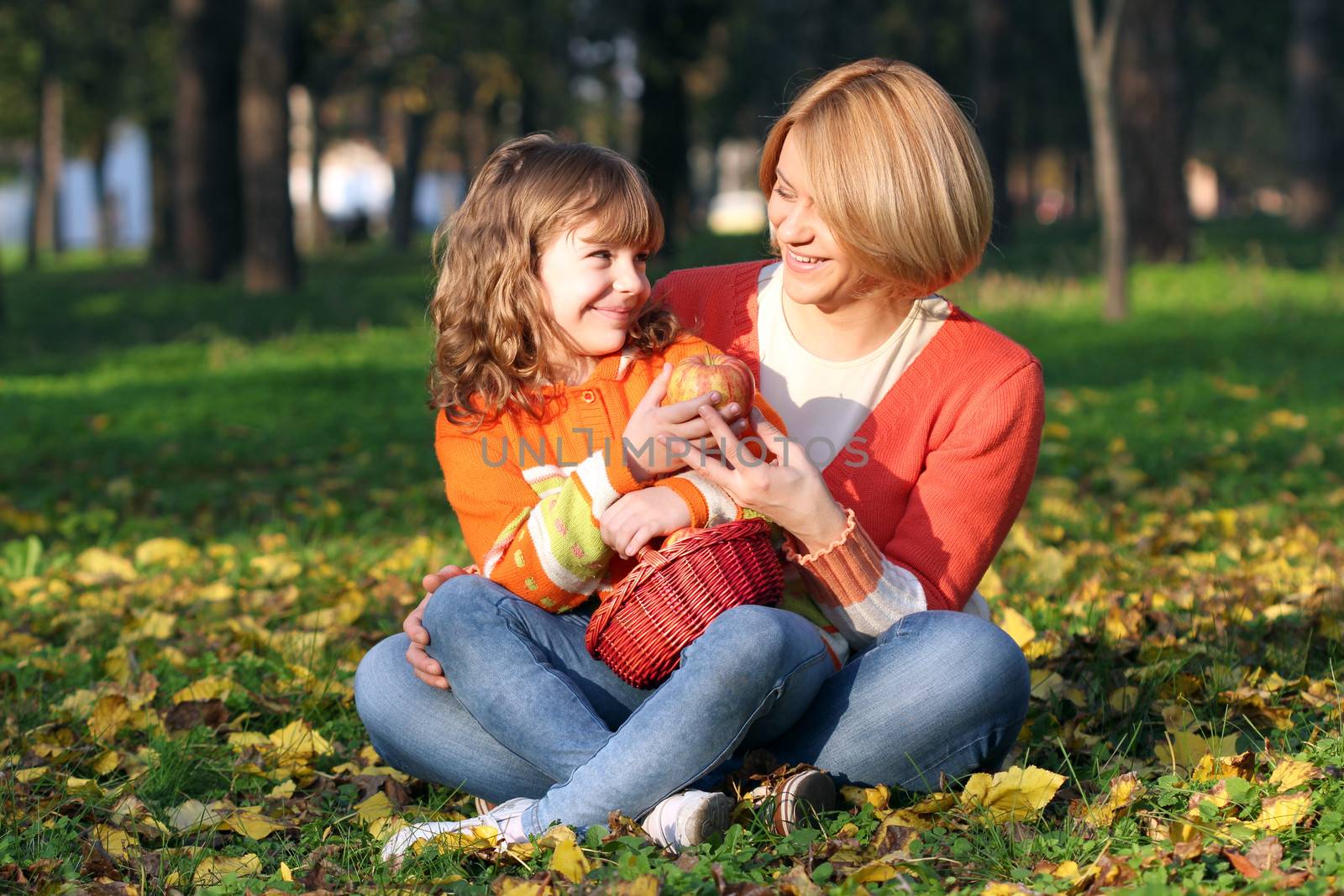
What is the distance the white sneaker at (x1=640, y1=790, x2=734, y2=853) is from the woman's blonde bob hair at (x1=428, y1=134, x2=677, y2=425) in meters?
0.86

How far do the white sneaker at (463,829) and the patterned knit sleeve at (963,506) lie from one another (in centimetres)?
71

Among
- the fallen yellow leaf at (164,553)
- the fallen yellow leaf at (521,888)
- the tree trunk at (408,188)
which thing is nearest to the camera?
the fallen yellow leaf at (521,888)

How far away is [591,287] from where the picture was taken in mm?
3156

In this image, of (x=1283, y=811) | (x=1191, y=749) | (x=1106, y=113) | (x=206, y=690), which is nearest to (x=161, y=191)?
(x=1106, y=113)

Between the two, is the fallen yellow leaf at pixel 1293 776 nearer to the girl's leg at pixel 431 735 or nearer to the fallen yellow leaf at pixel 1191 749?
the fallen yellow leaf at pixel 1191 749

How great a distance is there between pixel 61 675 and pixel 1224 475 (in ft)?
16.4

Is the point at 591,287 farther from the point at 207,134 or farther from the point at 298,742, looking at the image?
the point at 207,134

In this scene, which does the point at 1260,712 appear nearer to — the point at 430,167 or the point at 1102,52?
the point at 1102,52

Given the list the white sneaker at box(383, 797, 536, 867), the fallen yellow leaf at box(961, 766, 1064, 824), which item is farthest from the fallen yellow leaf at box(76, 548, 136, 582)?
the fallen yellow leaf at box(961, 766, 1064, 824)

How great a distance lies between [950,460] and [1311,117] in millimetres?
26760

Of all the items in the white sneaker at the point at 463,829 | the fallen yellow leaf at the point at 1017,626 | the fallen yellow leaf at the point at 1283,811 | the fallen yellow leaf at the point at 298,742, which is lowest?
the fallen yellow leaf at the point at 298,742

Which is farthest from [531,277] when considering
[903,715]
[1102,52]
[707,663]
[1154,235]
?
[1154,235]

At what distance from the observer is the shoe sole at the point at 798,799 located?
2.80 m

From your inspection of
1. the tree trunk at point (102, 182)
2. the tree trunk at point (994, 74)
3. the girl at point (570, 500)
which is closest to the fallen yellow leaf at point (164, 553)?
the girl at point (570, 500)
